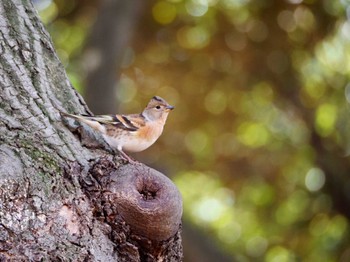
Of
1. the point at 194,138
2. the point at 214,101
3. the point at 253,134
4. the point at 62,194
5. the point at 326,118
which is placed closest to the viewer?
the point at 62,194

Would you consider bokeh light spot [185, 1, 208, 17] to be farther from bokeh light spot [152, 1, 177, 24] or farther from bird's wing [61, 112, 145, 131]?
bird's wing [61, 112, 145, 131]

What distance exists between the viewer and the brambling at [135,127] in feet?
14.1

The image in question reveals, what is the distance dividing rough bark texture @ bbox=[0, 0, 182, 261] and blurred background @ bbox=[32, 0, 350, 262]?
575 centimetres

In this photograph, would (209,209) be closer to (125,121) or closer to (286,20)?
(286,20)

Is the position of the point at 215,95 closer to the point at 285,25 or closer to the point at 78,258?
the point at 285,25

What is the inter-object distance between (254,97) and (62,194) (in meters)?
7.34

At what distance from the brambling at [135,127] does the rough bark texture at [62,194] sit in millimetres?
633

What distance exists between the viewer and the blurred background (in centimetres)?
933

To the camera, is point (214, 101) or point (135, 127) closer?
point (135, 127)

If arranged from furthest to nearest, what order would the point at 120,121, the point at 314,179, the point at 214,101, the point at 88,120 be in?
the point at 214,101 → the point at 314,179 → the point at 120,121 → the point at 88,120

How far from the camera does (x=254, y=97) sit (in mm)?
10062

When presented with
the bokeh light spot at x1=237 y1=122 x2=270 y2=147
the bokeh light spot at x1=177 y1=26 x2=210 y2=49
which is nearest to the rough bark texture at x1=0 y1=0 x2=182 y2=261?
the bokeh light spot at x1=177 y1=26 x2=210 y2=49

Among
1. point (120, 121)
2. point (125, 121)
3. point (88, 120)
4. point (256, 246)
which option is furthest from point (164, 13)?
point (88, 120)

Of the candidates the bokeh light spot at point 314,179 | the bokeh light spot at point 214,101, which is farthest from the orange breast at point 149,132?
the bokeh light spot at point 214,101
